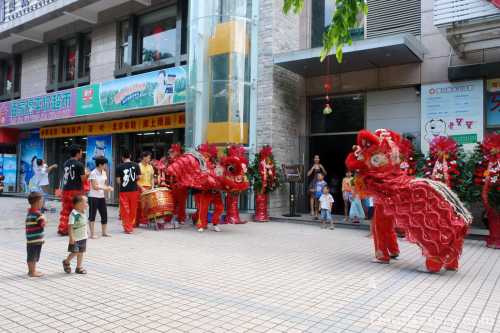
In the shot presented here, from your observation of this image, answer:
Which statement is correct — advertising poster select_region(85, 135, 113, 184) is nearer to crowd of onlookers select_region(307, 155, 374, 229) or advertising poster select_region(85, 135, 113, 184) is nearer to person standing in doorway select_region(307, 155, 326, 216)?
crowd of onlookers select_region(307, 155, 374, 229)

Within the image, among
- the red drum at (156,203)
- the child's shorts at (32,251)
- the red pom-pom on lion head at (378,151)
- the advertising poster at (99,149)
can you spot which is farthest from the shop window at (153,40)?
the child's shorts at (32,251)

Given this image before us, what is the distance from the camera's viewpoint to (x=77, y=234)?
566 cm

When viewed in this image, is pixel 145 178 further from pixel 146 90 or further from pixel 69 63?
pixel 69 63

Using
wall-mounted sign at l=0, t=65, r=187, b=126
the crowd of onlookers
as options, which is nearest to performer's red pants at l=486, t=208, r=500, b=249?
the crowd of onlookers

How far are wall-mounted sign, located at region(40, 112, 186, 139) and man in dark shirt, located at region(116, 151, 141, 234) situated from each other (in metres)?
5.69

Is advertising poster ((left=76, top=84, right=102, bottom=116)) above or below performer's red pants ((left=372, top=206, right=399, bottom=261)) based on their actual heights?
above

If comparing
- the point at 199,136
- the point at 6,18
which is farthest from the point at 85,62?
the point at 199,136

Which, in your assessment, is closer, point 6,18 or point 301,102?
Answer: point 301,102

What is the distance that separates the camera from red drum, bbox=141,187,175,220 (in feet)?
32.7

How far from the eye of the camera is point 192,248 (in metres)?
7.77

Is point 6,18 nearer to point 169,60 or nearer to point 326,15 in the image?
point 169,60

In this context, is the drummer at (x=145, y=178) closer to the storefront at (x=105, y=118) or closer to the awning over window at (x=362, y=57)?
the storefront at (x=105, y=118)

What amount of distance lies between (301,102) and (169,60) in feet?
18.0

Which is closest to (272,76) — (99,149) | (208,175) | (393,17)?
(393,17)
